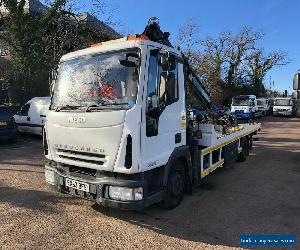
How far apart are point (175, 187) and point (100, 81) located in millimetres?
2191

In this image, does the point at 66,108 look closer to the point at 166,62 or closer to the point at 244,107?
the point at 166,62

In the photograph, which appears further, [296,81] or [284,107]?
[284,107]

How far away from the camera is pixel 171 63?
5.69 metres

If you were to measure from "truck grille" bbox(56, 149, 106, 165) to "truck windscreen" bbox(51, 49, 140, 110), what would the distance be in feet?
2.37

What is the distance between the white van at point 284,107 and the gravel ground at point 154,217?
29.8 metres

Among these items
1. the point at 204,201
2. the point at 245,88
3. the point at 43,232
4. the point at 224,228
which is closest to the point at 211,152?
the point at 204,201

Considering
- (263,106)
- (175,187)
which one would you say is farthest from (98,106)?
(263,106)

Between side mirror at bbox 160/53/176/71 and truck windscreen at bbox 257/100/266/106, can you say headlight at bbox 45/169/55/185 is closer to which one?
side mirror at bbox 160/53/176/71

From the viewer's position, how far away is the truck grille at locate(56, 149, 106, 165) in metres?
5.38

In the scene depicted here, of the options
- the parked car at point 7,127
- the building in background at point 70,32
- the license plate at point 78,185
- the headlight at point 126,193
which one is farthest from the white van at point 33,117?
the headlight at point 126,193

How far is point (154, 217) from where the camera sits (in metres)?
5.95

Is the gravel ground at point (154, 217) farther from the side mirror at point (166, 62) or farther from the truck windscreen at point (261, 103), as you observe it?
the truck windscreen at point (261, 103)

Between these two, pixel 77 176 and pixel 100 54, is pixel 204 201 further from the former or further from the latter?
pixel 100 54

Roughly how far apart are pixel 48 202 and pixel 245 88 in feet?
143
